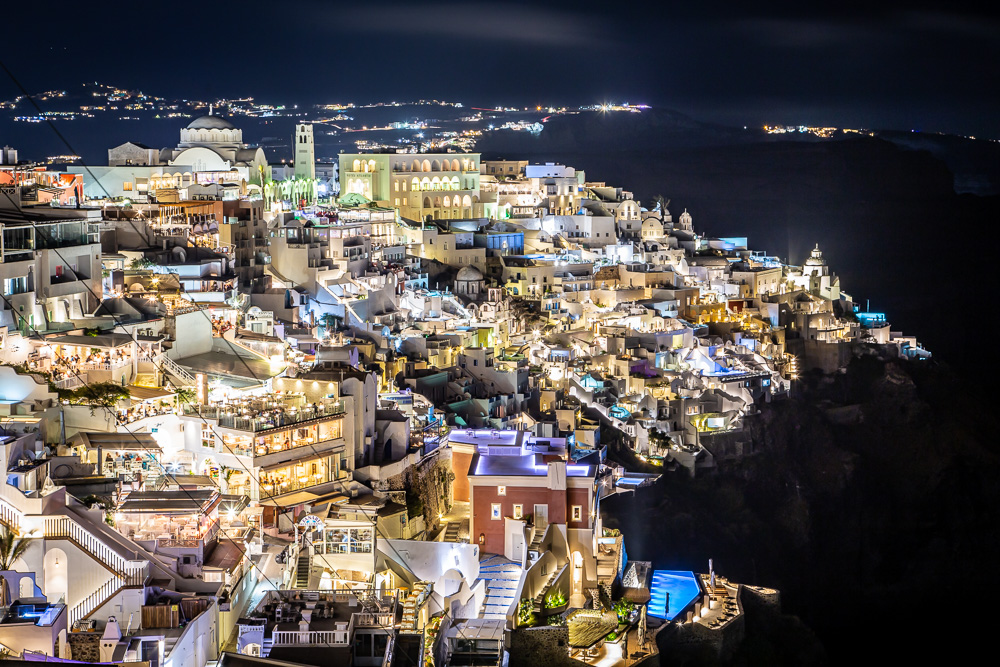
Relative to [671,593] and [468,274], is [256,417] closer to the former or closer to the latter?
[671,593]

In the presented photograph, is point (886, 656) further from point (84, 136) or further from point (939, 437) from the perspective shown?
point (84, 136)

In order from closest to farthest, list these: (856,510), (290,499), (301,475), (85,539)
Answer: (85,539)
(290,499)
(301,475)
(856,510)

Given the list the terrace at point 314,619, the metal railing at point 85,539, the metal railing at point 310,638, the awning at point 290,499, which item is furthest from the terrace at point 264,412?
the metal railing at point 310,638

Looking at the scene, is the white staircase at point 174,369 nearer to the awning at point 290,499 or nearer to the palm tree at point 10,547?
the awning at point 290,499

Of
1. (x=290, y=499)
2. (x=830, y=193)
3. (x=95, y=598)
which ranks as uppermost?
(x=95, y=598)

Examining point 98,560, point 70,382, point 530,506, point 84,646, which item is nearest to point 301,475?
point 530,506

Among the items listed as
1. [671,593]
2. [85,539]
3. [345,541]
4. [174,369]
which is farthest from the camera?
[671,593]

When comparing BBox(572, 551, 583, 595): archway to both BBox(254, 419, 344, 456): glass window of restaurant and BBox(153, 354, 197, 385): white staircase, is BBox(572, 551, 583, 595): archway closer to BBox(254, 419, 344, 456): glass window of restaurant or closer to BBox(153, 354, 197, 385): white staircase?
BBox(254, 419, 344, 456): glass window of restaurant

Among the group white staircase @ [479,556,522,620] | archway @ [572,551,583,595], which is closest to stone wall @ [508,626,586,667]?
white staircase @ [479,556,522,620]
